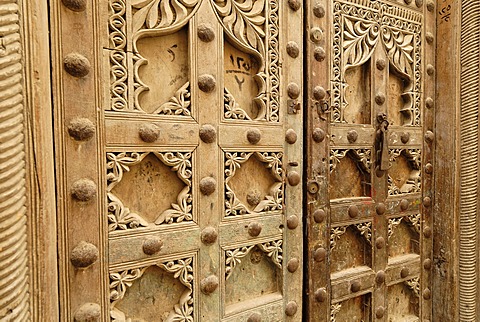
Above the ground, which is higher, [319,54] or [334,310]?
[319,54]

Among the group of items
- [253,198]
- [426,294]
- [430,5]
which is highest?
[430,5]

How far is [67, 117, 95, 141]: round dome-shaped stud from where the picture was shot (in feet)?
2.34

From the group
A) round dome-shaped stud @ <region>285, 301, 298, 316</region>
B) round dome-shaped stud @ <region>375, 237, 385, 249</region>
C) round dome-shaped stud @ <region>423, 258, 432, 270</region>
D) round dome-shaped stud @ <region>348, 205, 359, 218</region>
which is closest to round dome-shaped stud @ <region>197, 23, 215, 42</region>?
round dome-shaped stud @ <region>348, 205, 359, 218</region>

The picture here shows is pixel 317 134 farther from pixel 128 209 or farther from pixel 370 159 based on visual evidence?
pixel 128 209

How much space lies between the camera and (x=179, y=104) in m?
0.85

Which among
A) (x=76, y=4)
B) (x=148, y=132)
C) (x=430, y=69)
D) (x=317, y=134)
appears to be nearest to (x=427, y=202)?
(x=430, y=69)

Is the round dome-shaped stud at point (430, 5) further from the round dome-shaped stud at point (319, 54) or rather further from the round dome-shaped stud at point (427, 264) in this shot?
the round dome-shaped stud at point (427, 264)

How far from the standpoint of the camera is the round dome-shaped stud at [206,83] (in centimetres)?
87

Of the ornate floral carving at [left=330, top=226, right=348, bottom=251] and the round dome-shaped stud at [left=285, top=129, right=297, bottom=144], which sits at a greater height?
the round dome-shaped stud at [left=285, top=129, right=297, bottom=144]

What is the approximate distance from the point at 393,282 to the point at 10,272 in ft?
4.57

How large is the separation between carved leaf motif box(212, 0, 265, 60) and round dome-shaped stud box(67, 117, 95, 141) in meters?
0.50

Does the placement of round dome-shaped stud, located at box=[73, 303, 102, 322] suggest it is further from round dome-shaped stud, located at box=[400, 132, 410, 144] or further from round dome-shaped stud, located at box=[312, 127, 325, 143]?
round dome-shaped stud, located at box=[400, 132, 410, 144]

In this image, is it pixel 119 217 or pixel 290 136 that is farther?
pixel 290 136

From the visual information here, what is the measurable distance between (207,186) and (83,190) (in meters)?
0.33
